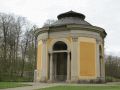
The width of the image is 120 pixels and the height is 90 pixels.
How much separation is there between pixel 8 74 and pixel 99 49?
20815mm

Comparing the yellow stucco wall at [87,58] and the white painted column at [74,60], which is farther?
the yellow stucco wall at [87,58]

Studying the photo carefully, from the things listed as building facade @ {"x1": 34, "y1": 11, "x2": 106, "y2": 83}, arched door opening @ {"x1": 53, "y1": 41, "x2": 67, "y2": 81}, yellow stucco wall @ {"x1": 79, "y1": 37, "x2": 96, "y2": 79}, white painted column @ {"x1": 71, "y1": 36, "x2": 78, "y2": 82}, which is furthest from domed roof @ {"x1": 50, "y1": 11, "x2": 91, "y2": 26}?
white painted column @ {"x1": 71, "y1": 36, "x2": 78, "y2": 82}

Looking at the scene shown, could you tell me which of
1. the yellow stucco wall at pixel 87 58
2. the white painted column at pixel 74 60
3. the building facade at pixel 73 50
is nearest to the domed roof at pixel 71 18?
the building facade at pixel 73 50

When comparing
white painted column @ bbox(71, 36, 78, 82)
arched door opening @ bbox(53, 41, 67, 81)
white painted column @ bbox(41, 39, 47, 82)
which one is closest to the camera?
white painted column @ bbox(71, 36, 78, 82)

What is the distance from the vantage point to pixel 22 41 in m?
56.0

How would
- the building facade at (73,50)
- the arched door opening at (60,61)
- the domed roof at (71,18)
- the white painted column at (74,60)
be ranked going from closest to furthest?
1. the white painted column at (74,60)
2. the building facade at (73,50)
3. the domed roof at (71,18)
4. the arched door opening at (60,61)

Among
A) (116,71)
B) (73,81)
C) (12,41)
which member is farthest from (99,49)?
(116,71)

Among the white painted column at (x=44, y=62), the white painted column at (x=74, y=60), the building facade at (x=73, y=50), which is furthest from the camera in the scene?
the white painted column at (x=44, y=62)

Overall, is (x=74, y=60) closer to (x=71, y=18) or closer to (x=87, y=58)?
(x=87, y=58)

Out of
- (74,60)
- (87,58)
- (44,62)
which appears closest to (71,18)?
(87,58)

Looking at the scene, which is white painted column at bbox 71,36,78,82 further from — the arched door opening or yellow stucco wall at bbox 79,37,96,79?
the arched door opening

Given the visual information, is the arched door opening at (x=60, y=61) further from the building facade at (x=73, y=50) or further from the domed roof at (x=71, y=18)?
the domed roof at (x=71, y=18)

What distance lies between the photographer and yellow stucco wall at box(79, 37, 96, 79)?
35.6m

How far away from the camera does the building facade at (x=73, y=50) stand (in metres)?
35.6
